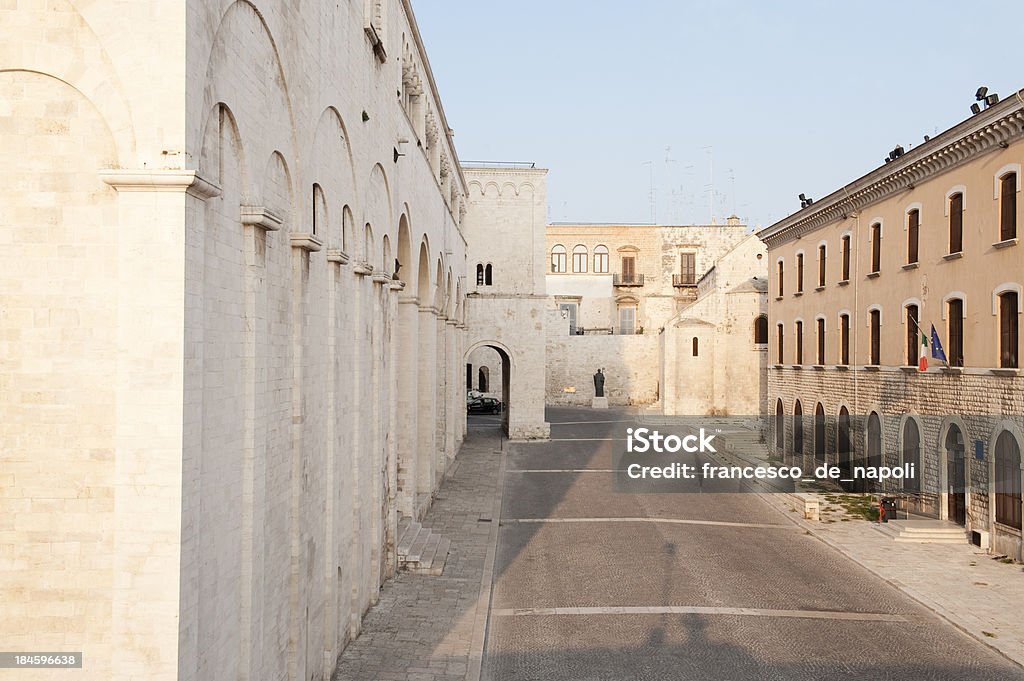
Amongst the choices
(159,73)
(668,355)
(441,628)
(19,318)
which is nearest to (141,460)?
(19,318)

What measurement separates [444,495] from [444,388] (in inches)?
154

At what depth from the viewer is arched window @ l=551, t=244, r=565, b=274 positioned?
64.1 m

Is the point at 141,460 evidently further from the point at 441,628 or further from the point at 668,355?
the point at 668,355

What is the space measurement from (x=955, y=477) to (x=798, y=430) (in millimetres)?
9867

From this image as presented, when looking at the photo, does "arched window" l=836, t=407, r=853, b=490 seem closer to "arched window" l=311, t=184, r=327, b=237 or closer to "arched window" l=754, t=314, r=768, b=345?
"arched window" l=754, t=314, r=768, b=345

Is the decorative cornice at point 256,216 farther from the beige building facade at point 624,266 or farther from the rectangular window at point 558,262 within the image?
the rectangular window at point 558,262

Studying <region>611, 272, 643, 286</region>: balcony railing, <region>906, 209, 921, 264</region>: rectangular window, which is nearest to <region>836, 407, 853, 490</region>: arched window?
<region>906, 209, 921, 264</region>: rectangular window

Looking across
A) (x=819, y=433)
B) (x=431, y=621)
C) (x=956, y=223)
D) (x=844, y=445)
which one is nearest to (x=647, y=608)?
(x=431, y=621)

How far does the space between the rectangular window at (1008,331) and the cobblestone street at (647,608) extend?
13.8 feet

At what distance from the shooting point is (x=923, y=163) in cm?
2094

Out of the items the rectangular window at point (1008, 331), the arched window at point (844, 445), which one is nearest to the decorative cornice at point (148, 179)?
the rectangular window at point (1008, 331)

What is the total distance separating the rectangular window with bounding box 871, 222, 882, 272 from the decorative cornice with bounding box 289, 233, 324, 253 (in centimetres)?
1912

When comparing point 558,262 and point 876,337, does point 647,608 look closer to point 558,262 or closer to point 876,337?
point 876,337

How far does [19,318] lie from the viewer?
19.4 feet
